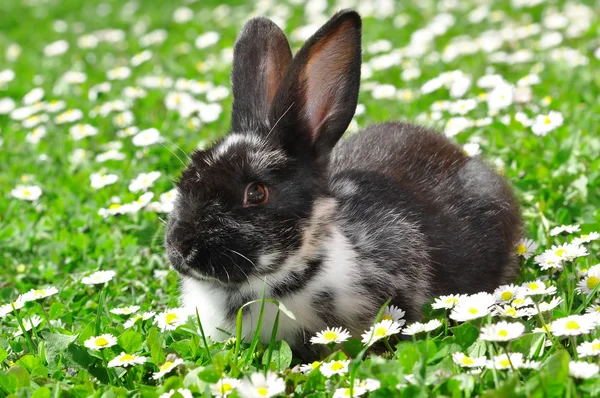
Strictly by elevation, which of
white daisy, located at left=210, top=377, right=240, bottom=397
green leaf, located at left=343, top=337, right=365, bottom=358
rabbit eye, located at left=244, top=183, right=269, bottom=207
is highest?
rabbit eye, located at left=244, top=183, right=269, bottom=207

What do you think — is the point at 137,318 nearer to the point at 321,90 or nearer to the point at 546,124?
the point at 321,90

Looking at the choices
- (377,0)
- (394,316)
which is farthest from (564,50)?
(394,316)

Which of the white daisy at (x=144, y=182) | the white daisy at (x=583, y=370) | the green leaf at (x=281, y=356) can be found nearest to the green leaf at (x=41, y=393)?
the green leaf at (x=281, y=356)

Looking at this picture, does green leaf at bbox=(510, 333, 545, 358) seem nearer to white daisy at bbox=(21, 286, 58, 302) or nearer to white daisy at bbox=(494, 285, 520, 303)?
white daisy at bbox=(494, 285, 520, 303)

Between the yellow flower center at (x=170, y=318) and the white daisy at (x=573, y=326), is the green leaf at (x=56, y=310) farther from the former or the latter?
the white daisy at (x=573, y=326)

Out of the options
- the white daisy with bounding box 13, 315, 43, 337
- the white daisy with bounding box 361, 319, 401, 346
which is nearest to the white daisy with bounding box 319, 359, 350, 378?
the white daisy with bounding box 361, 319, 401, 346

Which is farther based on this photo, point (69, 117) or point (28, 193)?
point (69, 117)

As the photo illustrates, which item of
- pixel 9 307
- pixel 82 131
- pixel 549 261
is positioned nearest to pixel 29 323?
pixel 9 307
